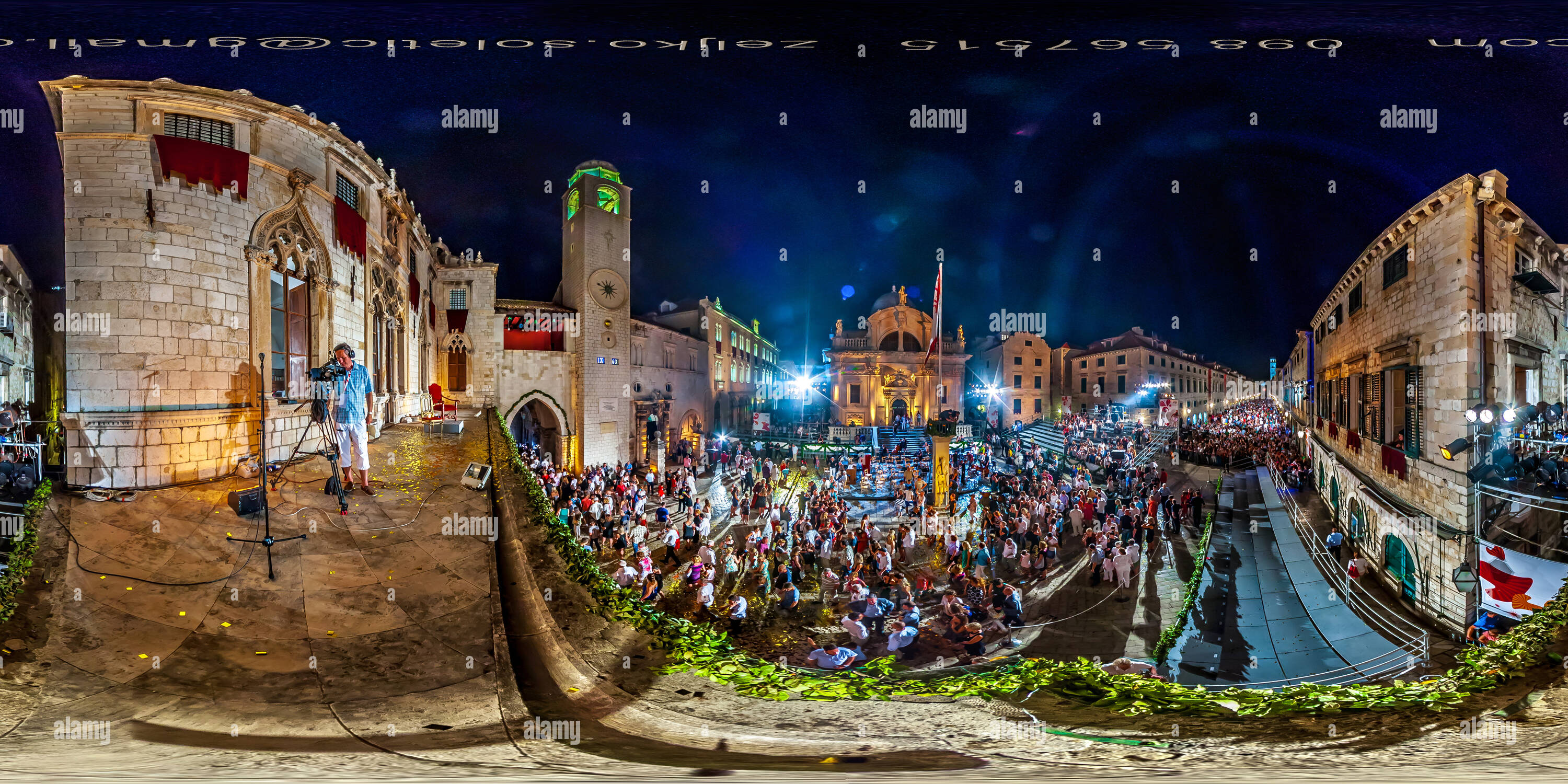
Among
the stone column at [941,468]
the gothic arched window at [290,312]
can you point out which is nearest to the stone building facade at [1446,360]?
the stone column at [941,468]

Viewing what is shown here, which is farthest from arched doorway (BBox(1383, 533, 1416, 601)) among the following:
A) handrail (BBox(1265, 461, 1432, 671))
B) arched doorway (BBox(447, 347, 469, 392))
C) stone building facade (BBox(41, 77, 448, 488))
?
arched doorway (BBox(447, 347, 469, 392))

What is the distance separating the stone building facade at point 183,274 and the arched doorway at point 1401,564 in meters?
16.6

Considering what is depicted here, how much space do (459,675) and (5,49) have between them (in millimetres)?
7033

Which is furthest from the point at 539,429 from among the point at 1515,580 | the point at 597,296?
the point at 1515,580

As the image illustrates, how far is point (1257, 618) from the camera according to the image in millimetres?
8258

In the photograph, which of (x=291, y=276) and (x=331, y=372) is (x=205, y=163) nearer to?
(x=291, y=276)

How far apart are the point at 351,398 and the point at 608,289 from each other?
18.2 m

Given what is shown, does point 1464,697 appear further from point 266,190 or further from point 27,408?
point 27,408

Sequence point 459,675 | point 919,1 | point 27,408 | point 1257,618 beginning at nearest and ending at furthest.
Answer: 1. point 459,675
2. point 919,1
3. point 27,408
4. point 1257,618

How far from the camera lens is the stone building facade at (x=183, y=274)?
19.2 feet

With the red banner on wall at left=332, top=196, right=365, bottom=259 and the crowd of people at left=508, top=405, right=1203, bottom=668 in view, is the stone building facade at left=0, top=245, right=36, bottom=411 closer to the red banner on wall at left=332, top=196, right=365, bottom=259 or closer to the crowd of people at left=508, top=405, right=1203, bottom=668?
the red banner on wall at left=332, top=196, right=365, bottom=259

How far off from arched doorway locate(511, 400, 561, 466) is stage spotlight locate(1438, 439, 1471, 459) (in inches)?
989

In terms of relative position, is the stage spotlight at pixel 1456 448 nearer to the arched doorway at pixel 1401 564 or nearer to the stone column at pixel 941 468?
the arched doorway at pixel 1401 564

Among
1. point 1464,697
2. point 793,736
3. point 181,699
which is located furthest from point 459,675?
point 1464,697
